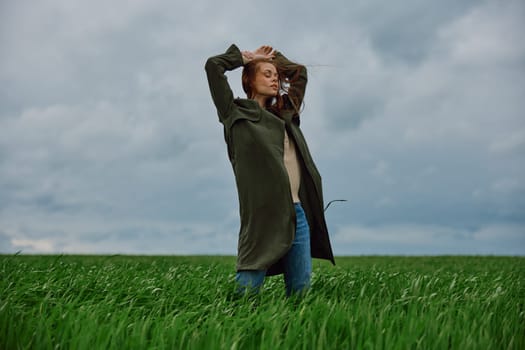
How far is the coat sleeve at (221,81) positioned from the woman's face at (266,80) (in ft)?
0.86

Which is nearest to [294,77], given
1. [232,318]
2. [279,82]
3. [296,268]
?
[279,82]

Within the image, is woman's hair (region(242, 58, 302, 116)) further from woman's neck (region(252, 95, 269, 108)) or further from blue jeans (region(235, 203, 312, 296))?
blue jeans (region(235, 203, 312, 296))

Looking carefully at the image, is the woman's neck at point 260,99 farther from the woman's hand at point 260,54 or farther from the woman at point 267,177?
the woman's hand at point 260,54

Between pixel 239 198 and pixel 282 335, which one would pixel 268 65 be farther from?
pixel 282 335

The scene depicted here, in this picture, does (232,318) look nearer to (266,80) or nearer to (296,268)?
(296,268)

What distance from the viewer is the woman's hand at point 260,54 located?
469cm

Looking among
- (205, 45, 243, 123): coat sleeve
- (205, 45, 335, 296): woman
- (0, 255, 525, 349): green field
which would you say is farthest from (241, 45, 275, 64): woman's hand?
(0, 255, 525, 349): green field

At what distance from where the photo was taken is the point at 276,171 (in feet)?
14.3

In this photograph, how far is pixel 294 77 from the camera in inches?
201

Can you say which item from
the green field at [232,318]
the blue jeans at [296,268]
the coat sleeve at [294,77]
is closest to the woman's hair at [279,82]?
the coat sleeve at [294,77]

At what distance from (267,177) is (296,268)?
33.0 inches

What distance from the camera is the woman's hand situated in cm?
469

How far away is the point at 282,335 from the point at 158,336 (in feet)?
2.99

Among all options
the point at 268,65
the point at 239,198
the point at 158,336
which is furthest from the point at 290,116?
the point at 158,336
